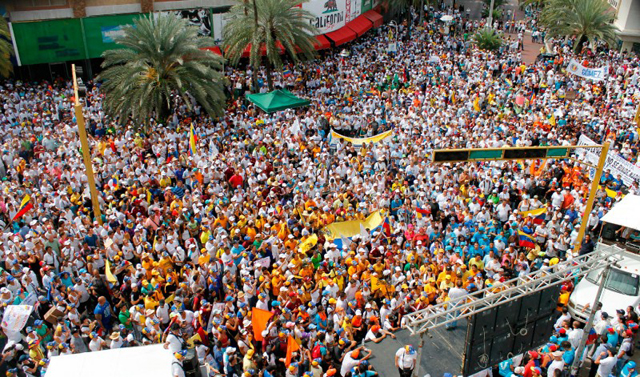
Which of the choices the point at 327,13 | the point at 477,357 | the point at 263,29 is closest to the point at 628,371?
the point at 477,357

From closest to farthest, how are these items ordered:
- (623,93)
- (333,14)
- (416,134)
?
(416,134) < (623,93) < (333,14)

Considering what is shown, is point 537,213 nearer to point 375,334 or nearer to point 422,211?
point 422,211

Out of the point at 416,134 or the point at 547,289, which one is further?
the point at 416,134

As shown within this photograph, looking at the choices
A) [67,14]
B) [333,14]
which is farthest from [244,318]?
[333,14]

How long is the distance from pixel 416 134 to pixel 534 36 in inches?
1140

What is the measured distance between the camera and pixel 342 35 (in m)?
36.7

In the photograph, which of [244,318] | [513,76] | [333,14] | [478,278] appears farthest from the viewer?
[333,14]

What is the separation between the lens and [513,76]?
2897cm

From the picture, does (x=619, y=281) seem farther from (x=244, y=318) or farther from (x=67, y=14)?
(x=67, y=14)

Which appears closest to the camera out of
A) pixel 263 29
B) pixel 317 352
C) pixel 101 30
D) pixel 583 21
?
pixel 317 352

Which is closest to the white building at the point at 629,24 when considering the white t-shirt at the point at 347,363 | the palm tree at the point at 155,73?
the palm tree at the point at 155,73

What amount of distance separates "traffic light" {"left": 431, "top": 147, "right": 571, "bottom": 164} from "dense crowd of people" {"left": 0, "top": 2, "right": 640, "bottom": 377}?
8.54 ft

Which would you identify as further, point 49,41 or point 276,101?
point 49,41

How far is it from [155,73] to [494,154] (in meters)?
16.8
